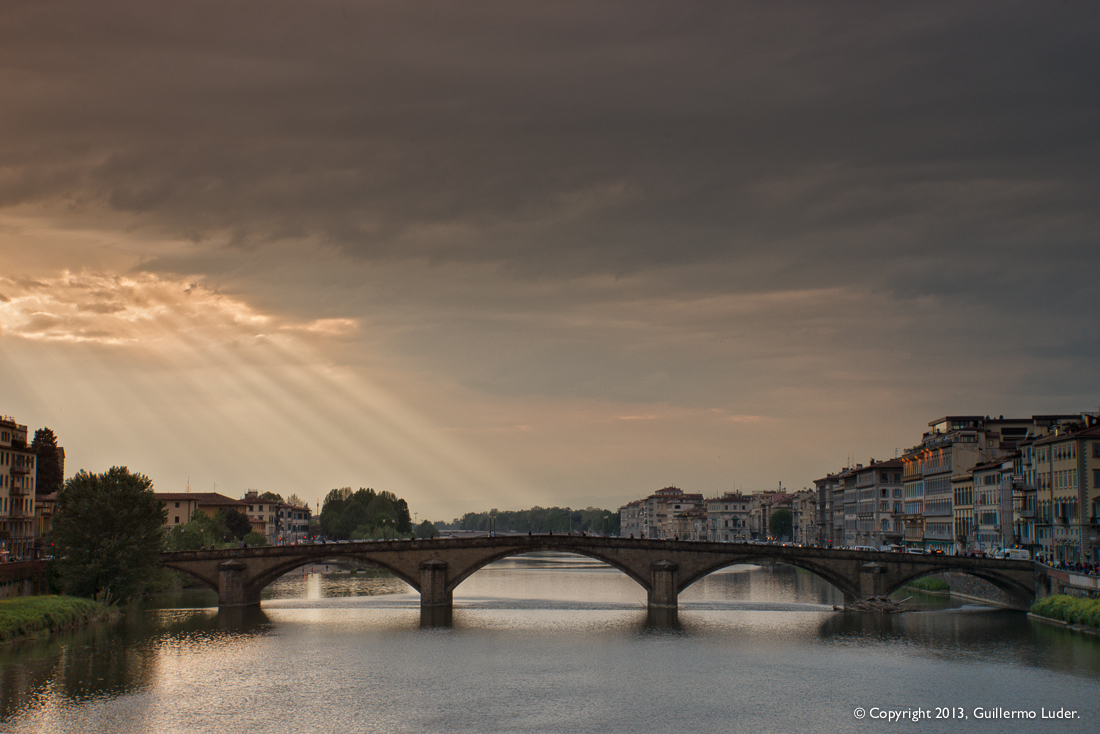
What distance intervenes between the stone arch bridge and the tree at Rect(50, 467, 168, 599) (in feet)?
18.5

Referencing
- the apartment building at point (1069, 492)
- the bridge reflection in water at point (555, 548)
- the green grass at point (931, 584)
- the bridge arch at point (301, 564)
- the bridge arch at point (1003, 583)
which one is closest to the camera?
the bridge arch at point (1003, 583)

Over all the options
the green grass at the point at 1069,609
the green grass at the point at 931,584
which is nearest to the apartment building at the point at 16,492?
the green grass at the point at 1069,609

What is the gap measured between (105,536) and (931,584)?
7188 centimetres

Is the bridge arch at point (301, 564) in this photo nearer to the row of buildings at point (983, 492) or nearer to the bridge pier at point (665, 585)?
the bridge pier at point (665, 585)

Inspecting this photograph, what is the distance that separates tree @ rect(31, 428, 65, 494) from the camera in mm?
114312

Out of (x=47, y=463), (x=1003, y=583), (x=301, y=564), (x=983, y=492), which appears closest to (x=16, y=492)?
(x=301, y=564)

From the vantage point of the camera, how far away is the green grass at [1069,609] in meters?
64.9

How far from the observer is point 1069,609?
224ft

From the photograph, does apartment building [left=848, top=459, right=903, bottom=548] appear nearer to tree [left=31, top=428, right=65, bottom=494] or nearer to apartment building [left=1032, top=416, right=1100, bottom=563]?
apartment building [left=1032, top=416, right=1100, bottom=563]

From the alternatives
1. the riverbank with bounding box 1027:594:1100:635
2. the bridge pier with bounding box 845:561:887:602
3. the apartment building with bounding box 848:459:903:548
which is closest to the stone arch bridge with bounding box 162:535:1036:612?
the bridge pier with bounding box 845:561:887:602

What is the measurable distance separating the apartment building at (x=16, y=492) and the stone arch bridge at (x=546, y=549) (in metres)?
12.7

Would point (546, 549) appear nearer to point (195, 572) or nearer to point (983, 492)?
point (195, 572)

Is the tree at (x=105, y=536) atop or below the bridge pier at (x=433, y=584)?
atop

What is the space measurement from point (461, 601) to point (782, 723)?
52.2m
